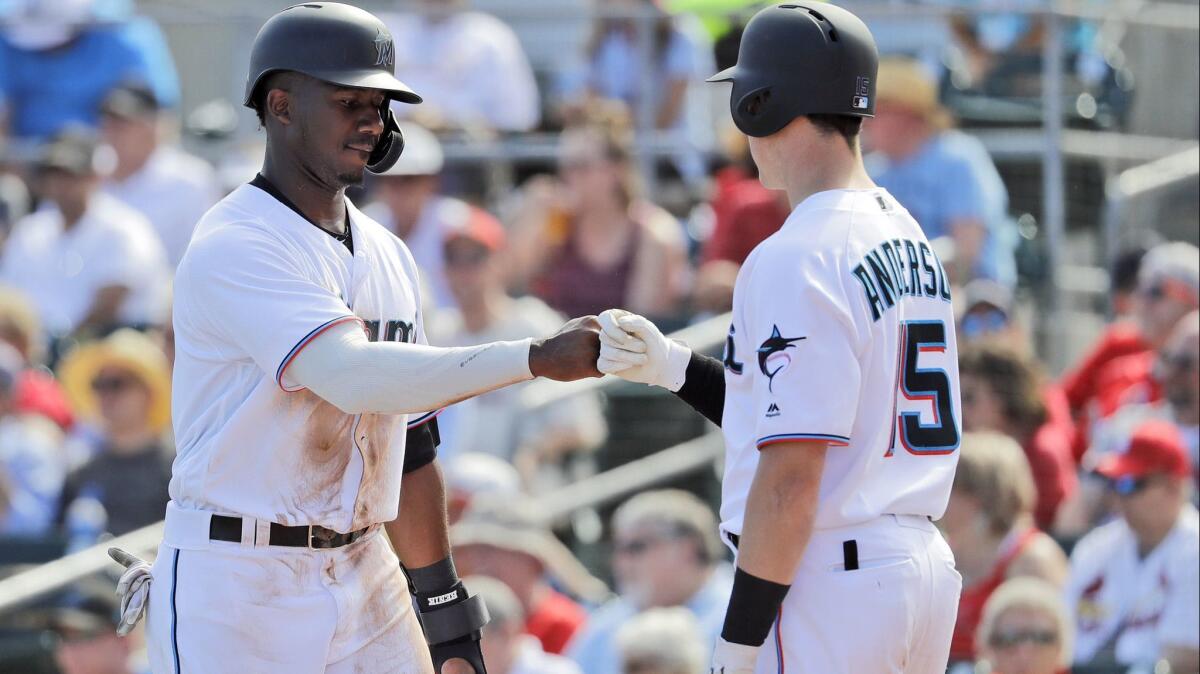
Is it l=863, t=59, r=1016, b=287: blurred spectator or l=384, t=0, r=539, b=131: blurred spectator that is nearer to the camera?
l=863, t=59, r=1016, b=287: blurred spectator

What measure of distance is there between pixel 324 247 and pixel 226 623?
2.77ft

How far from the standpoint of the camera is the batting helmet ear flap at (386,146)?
4.07 m

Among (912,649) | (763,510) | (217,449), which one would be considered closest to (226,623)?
(217,449)

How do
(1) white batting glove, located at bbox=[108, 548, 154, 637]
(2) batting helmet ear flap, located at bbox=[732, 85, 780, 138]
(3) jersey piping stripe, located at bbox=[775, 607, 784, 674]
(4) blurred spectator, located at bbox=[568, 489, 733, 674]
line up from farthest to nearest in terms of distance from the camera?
(4) blurred spectator, located at bbox=[568, 489, 733, 674]
(1) white batting glove, located at bbox=[108, 548, 154, 637]
(2) batting helmet ear flap, located at bbox=[732, 85, 780, 138]
(3) jersey piping stripe, located at bbox=[775, 607, 784, 674]

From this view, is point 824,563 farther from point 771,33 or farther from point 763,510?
point 771,33

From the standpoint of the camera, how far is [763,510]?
3562 millimetres

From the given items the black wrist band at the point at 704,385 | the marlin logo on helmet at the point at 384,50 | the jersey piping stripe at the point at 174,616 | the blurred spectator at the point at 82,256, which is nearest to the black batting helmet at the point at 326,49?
the marlin logo on helmet at the point at 384,50

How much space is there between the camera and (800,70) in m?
3.76

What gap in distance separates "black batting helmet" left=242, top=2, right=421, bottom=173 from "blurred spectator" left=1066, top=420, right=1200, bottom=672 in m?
3.59

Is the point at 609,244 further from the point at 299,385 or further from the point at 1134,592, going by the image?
the point at 299,385

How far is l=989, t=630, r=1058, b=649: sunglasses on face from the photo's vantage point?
576 cm

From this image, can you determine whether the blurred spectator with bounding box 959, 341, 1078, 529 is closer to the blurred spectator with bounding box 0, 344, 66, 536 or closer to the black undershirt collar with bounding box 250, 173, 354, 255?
the black undershirt collar with bounding box 250, 173, 354, 255

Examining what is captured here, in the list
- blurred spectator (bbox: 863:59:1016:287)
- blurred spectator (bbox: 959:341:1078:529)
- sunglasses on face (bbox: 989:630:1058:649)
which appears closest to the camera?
sunglasses on face (bbox: 989:630:1058:649)

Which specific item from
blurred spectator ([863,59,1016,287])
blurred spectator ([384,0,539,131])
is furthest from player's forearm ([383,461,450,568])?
blurred spectator ([384,0,539,131])
